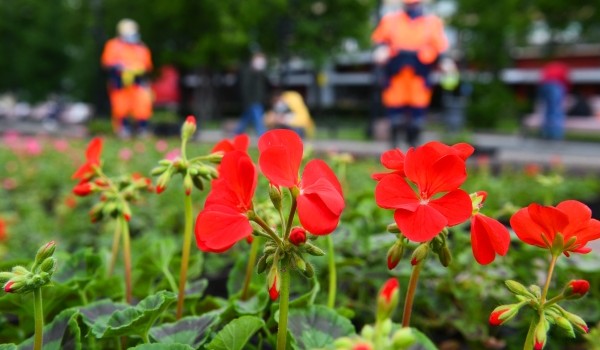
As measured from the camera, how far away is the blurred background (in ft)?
71.8

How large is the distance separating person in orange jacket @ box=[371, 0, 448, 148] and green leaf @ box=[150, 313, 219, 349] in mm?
8035

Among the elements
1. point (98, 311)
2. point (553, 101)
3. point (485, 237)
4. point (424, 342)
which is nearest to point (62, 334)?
point (98, 311)

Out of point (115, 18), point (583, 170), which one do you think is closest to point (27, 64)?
point (115, 18)

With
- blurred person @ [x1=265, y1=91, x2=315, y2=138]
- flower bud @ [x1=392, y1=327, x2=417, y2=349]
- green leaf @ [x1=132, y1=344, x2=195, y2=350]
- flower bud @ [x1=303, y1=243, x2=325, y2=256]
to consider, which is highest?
flower bud @ [x1=303, y1=243, x2=325, y2=256]

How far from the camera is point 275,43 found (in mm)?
25359

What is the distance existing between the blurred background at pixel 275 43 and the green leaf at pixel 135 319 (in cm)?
1483

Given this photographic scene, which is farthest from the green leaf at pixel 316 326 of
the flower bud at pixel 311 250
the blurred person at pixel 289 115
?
the blurred person at pixel 289 115

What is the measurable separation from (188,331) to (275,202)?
0.33 m

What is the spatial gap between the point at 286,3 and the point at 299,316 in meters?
22.6

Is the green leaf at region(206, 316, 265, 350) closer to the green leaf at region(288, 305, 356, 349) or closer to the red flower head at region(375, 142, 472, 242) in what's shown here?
the green leaf at region(288, 305, 356, 349)

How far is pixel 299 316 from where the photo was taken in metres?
1.05

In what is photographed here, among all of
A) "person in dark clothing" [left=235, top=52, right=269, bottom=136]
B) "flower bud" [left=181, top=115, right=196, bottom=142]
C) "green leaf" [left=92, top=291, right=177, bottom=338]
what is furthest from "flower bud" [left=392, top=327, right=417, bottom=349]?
"person in dark clothing" [left=235, top=52, right=269, bottom=136]

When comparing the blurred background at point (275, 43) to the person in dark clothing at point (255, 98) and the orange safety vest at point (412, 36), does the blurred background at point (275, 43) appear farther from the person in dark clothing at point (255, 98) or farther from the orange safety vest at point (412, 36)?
the orange safety vest at point (412, 36)

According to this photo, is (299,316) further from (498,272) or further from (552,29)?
(552,29)
